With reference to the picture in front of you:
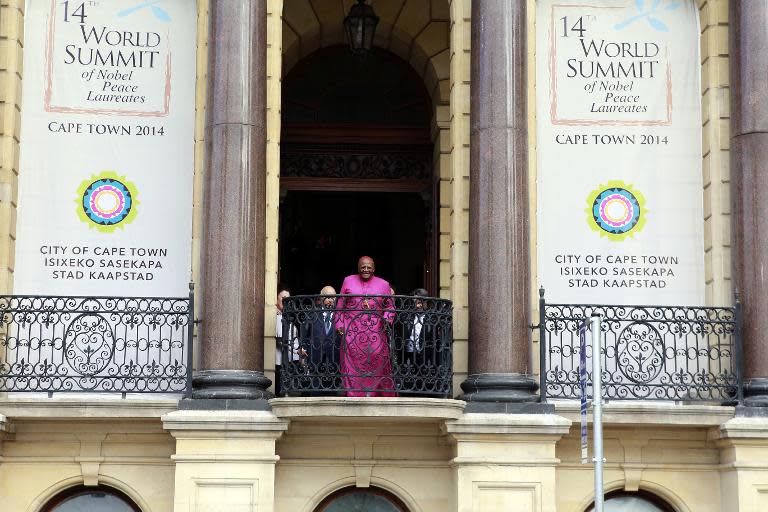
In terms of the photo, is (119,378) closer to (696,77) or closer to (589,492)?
(589,492)

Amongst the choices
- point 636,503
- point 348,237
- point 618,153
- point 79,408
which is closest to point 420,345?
point 636,503

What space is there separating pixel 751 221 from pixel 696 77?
228cm

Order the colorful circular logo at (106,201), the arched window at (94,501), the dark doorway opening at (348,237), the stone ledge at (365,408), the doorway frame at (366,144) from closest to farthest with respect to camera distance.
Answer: the stone ledge at (365,408), the arched window at (94,501), the colorful circular logo at (106,201), the doorway frame at (366,144), the dark doorway opening at (348,237)

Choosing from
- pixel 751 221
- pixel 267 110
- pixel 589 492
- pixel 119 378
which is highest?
pixel 267 110

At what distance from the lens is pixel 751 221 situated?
18.0 m

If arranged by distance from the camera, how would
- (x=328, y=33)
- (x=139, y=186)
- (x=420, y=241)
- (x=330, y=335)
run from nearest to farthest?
(x=330, y=335)
(x=139, y=186)
(x=328, y=33)
(x=420, y=241)

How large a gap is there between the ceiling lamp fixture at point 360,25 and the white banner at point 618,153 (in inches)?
97.1

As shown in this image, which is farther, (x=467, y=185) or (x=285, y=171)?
(x=285, y=171)

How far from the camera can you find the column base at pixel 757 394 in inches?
693

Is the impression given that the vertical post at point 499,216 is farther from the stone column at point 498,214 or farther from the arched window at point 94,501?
the arched window at point 94,501

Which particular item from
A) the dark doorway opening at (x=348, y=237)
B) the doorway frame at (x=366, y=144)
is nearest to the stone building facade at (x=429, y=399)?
the doorway frame at (x=366, y=144)

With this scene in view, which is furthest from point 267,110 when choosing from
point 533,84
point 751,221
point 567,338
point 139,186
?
point 751,221

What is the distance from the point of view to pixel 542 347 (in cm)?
1767

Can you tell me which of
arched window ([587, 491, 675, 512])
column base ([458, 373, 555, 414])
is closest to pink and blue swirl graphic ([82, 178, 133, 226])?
column base ([458, 373, 555, 414])
